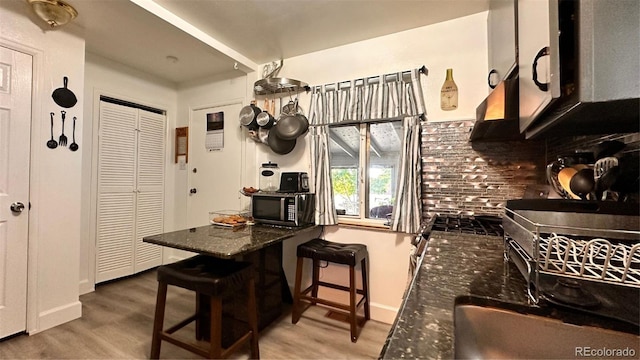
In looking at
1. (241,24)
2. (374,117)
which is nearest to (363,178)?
(374,117)

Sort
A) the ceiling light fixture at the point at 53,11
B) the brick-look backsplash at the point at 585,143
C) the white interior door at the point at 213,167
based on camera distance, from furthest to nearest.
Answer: the white interior door at the point at 213,167, the ceiling light fixture at the point at 53,11, the brick-look backsplash at the point at 585,143

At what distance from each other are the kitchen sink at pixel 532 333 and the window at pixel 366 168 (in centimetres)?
173

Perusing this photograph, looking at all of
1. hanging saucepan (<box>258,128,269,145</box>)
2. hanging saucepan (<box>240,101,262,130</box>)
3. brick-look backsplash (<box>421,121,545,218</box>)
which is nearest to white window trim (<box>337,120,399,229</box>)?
brick-look backsplash (<box>421,121,545,218</box>)

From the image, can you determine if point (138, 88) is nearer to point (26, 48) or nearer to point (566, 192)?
point (26, 48)

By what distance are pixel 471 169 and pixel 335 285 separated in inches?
57.2

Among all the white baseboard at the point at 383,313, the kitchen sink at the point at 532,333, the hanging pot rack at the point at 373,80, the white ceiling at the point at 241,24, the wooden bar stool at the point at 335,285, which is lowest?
the white baseboard at the point at 383,313

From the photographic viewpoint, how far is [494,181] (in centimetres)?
192

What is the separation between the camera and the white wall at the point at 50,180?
6.47 ft

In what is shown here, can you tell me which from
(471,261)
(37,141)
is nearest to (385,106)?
(471,261)

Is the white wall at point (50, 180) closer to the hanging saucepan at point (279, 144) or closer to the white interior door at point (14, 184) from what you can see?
the white interior door at point (14, 184)

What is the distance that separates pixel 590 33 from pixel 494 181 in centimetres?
164

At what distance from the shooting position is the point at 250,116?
8.97 feet

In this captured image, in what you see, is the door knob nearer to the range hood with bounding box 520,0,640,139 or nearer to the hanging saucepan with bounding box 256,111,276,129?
the hanging saucepan with bounding box 256,111,276,129

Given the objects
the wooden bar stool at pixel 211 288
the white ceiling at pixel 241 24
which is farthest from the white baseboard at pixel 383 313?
the white ceiling at pixel 241 24
